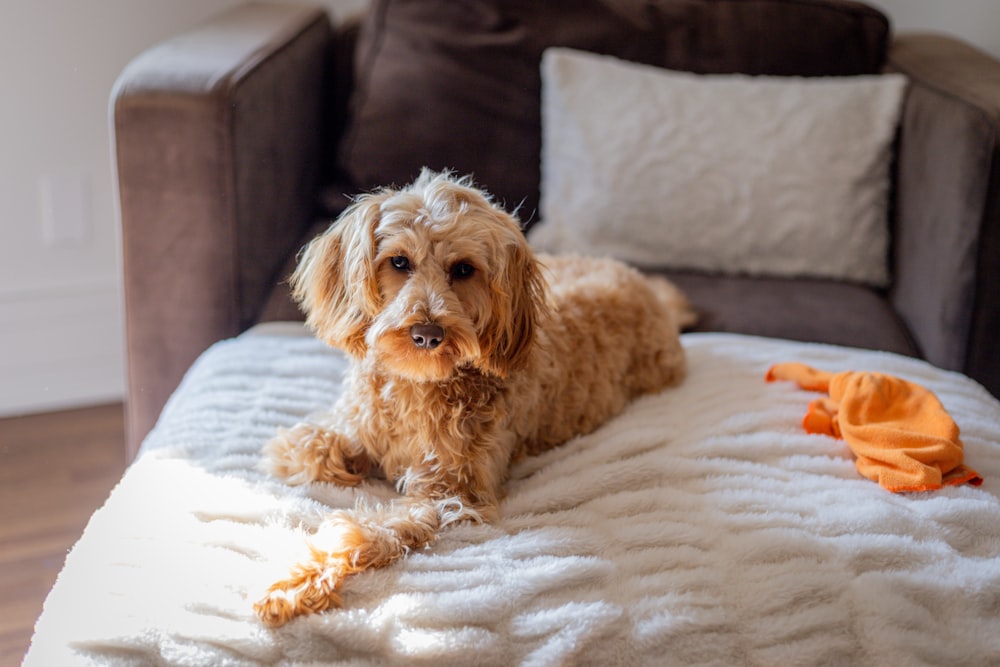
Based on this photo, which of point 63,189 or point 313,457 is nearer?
point 313,457

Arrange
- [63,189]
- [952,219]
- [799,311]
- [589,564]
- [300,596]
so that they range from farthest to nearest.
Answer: [63,189], [799,311], [952,219], [589,564], [300,596]

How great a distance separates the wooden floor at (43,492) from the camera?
193 cm

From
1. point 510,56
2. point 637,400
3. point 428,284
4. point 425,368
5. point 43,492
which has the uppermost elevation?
point 510,56

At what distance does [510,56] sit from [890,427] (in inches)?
54.3

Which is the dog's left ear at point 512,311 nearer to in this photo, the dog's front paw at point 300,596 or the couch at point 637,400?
the couch at point 637,400

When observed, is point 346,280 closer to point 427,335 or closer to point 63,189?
point 427,335

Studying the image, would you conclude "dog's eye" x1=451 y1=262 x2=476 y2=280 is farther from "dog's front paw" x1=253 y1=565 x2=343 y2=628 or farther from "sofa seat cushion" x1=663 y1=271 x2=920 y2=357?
"sofa seat cushion" x1=663 y1=271 x2=920 y2=357

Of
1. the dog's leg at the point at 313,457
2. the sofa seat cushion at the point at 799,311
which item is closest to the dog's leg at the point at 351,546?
the dog's leg at the point at 313,457

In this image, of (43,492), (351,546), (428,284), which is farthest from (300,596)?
(43,492)

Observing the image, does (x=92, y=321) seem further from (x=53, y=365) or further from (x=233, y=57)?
(x=233, y=57)

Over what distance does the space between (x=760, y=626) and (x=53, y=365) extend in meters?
2.30

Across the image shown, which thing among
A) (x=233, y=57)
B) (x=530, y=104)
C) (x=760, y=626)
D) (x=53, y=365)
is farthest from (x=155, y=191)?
(x=760, y=626)

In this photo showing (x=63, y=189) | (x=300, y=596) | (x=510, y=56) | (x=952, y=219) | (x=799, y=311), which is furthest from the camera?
(x=63, y=189)

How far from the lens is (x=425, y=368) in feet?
4.70
